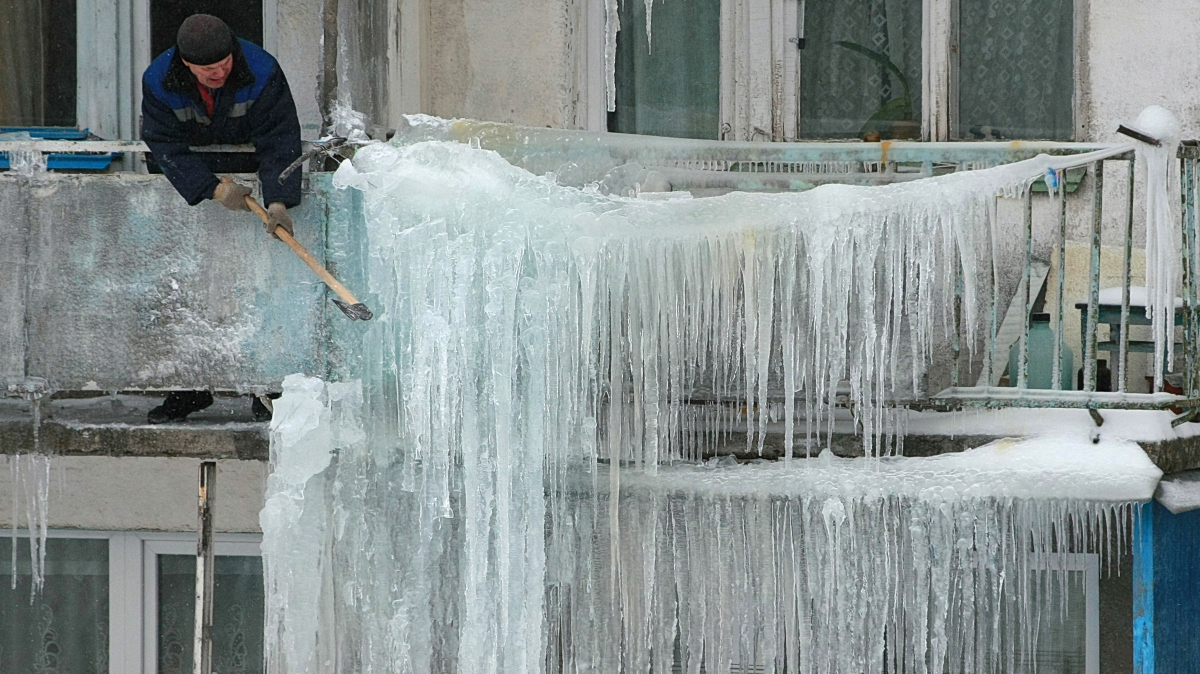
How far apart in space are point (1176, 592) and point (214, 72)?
15.2ft

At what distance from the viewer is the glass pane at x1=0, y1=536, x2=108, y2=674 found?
274 inches

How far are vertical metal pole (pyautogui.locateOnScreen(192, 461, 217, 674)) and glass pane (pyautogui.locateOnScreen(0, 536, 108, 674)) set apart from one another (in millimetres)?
1884

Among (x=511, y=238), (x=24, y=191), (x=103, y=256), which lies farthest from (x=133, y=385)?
(x=511, y=238)

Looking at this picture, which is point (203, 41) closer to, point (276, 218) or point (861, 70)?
point (276, 218)

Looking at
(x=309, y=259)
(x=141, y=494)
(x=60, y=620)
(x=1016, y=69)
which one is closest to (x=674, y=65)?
(x=1016, y=69)

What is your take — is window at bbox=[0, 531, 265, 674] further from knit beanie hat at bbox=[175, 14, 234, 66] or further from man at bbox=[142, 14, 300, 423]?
knit beanie hat at bbox=[175, 14, 234, 66]

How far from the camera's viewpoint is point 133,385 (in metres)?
5.23

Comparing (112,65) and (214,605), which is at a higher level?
(112,65)

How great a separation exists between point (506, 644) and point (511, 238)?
5.61 ft

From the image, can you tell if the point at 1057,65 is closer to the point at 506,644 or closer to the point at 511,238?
the point at 511,238

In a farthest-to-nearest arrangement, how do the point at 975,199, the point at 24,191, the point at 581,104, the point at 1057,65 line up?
the point at 581,104 → the point at 1057,65 → the point at 24,191 → the point at 975,199

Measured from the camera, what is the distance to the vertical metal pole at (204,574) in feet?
17.5

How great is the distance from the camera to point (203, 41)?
16.1ft

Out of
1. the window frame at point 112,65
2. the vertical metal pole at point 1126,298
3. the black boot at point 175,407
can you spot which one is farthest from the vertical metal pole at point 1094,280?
the window frame at point 112,65
